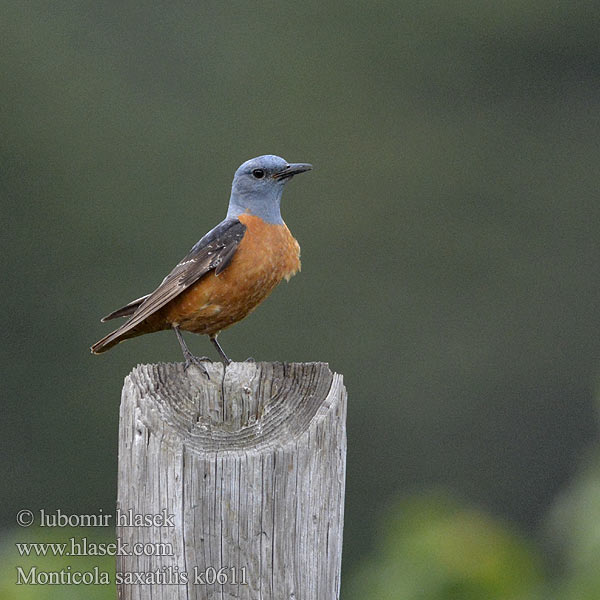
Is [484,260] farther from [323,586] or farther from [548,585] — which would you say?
[323,586]

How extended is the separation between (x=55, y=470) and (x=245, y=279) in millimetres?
7770

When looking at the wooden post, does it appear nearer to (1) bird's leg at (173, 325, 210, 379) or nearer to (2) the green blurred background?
(1) bird's leg at (173, 325, 210, 379)

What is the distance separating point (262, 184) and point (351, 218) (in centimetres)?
874

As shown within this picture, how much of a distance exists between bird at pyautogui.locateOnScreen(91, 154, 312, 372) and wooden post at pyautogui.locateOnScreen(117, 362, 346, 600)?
1694 millimetres

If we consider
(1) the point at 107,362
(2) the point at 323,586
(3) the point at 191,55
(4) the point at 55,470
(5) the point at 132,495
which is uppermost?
(3) the point at 191,55

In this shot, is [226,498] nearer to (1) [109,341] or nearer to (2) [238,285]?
(1) [109,341]

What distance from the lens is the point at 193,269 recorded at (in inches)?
201

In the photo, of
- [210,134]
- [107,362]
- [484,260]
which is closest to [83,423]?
[107,362]

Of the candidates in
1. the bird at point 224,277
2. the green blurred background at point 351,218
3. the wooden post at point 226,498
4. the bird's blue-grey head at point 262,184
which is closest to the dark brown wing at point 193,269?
the bird at point 224,277

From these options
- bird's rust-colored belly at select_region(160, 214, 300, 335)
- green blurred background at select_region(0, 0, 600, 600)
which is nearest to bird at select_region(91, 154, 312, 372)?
bird's rust-colored belly at select_region(160, 214, 300, 335)

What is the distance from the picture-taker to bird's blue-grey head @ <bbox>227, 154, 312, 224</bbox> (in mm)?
5398

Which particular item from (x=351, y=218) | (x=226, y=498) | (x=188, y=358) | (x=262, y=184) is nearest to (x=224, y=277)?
(x=262, y=184)

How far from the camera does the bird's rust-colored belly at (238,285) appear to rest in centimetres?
510

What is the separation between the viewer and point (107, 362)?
13.2 m
